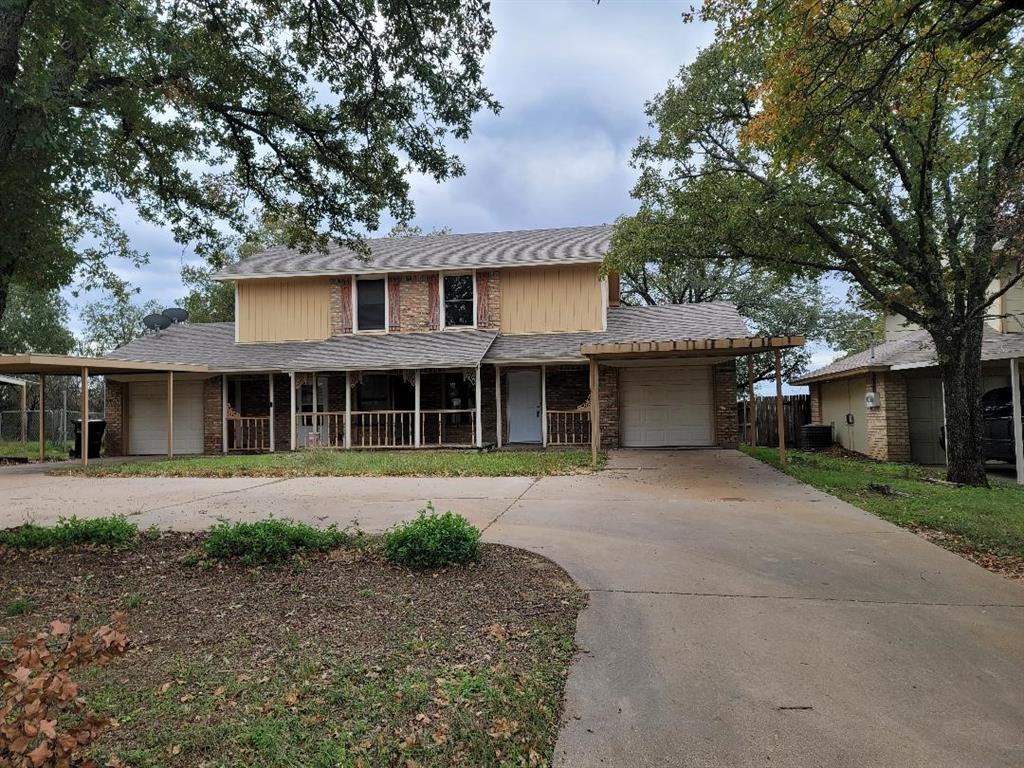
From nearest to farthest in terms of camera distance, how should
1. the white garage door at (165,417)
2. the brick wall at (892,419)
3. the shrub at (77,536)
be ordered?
the shrub at (77,536)
the brick wall at (892,419)
the white garage door at (165,417)

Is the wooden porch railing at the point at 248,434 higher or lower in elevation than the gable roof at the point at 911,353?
lower

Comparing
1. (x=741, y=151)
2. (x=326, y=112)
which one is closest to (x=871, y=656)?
(x=326, y=112)

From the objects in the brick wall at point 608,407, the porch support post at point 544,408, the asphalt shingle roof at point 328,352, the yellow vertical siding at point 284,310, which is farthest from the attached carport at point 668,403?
the yellow vertical siding at point 284,310

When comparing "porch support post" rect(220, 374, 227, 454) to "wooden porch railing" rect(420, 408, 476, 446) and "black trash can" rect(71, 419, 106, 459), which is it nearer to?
"black trash can" rect(71, 419, 106, 459)

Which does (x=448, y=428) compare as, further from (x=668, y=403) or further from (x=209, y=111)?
(x=209, y=111)

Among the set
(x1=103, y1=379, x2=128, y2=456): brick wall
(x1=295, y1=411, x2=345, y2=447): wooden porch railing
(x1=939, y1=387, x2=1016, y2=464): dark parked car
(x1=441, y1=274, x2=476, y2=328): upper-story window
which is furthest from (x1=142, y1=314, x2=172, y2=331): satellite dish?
(x1=939, y1=387, x2=1016, y2=464): dark parked car

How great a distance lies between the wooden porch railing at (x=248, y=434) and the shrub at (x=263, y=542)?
12.5 metres

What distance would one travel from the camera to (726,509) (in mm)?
7477

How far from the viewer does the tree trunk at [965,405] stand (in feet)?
33.3

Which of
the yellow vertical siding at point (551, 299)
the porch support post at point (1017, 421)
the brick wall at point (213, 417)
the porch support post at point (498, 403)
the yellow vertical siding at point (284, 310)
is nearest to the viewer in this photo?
the porch support post at point (1017, 421)

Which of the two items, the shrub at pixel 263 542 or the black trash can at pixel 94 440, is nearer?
the shrub at pixel 263 542

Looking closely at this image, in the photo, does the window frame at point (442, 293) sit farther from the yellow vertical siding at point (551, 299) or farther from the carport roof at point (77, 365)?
the carport roof at point (77, 365)

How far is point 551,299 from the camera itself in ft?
54.6

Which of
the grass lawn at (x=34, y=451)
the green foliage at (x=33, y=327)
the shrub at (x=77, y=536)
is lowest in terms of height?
the shrub at (x=77, y=536)
